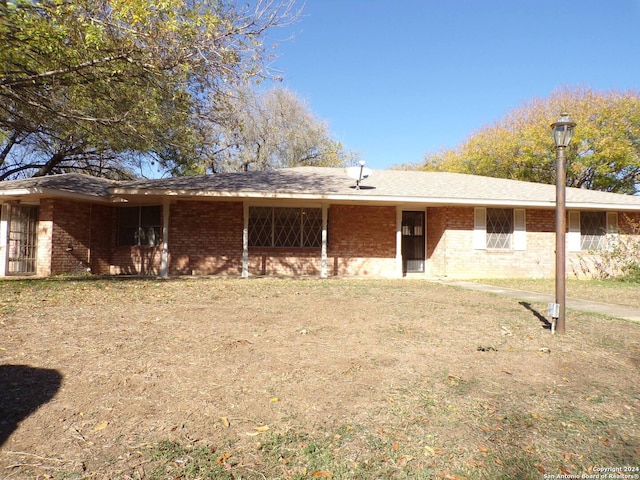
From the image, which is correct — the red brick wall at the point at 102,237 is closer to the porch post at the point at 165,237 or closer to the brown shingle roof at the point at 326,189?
the brown shingle roof at the point at 326,189

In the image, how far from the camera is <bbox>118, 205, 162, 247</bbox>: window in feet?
43.7

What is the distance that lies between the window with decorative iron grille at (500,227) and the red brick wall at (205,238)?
7914 millimetres

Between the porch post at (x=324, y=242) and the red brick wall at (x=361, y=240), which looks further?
the red brick wall at (x=361, y=240)

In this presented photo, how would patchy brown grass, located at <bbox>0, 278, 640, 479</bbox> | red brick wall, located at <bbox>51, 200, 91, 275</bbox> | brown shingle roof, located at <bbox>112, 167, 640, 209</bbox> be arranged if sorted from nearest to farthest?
patchy brown grass, located at <bbox>0, 278, 640, 479</bbox> → brown shingle roof, located at <bbox>112, 167, 640, 209</bbox> → red brick wall, located at <bbox>51, 200, 91, 275</bbox>

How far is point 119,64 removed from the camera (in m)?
7.62

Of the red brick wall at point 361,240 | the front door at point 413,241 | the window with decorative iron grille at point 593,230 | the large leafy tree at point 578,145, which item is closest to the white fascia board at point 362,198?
the window with decorative iron grille at point 593,230

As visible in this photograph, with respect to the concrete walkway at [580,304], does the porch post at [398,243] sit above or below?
above

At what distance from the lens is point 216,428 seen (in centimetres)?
279

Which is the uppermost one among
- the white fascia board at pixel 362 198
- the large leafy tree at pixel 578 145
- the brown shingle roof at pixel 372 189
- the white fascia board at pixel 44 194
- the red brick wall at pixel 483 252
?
the large leafy tree at pixel 578 145

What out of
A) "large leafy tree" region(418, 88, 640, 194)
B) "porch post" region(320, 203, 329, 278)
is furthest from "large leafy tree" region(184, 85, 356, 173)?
"porch post" region(320, 203, 329, 278)

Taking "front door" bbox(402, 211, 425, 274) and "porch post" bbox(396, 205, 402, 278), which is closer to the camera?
"porch post" bbox(396, 205, 402, 278)

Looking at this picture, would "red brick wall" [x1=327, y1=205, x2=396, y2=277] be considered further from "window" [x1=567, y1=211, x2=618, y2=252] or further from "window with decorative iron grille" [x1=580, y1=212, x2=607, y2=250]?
"window with decorative iron grille" [x1=580, y1=212, x2=607, y2=250]

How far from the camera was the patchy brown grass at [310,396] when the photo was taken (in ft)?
8.09

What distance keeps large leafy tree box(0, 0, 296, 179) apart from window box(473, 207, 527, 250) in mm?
8745
